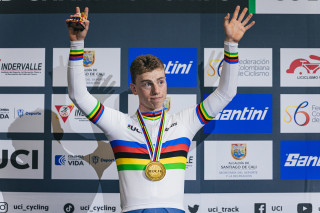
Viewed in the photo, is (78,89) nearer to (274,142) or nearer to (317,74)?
(274,142)

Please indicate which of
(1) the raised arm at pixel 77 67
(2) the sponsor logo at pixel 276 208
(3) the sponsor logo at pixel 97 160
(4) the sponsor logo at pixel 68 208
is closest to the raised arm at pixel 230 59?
(1) the raised arm at pixel 77 67

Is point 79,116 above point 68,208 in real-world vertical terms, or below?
above

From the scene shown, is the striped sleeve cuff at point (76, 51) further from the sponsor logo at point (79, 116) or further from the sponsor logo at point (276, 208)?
the sponsor logo at point (276, 208)

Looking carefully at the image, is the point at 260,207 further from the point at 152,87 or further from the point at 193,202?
the point at 152,87

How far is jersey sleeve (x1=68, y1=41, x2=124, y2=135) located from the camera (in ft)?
5.79

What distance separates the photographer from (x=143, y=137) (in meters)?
1.92

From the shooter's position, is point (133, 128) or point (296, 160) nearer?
point (133, 128)

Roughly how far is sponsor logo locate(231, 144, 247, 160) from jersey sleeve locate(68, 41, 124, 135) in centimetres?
117

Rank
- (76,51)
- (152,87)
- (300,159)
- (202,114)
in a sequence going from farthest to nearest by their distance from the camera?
(300,159)
(202,114)
(152,87)
(76,51)

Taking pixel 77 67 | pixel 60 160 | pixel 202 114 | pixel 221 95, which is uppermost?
pixel 77 67

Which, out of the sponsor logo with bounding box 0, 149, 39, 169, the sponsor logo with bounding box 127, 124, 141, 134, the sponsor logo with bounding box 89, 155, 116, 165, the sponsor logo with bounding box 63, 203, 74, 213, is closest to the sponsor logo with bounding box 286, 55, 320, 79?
the sponsor logo with bounding box 127, 124, 141, 134

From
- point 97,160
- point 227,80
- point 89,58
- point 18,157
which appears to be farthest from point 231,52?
point 18,157

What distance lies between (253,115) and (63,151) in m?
1.56

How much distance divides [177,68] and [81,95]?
3.75 feet
